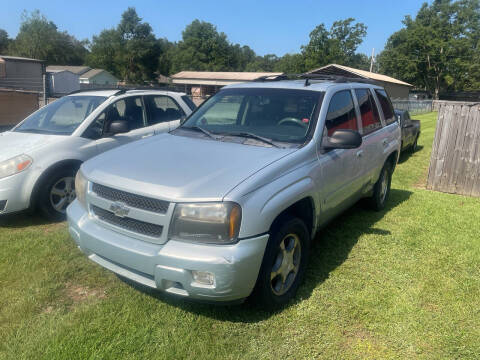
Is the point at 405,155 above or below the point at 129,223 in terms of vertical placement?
below

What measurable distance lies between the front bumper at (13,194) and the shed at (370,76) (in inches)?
1245

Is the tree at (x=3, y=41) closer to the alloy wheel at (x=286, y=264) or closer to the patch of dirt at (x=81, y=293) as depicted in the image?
the patch of dirt at (x=81, y=293)

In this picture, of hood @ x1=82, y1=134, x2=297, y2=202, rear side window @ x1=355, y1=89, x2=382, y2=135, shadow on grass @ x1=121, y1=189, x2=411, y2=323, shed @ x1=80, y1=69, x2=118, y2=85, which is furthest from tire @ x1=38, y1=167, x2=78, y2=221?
shed @ x1=80, y1=69, x2=118, y2=85

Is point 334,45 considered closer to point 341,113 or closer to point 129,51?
point 129,51

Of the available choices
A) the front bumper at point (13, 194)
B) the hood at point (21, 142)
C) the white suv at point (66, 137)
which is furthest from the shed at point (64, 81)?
the front bumper at point (13, 194)

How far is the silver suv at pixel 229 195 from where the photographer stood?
2570 millimetres

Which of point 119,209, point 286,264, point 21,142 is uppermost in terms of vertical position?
point 21,142

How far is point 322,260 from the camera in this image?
4.13m

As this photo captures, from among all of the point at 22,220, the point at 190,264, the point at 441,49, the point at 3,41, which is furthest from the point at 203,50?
the point at 190,264

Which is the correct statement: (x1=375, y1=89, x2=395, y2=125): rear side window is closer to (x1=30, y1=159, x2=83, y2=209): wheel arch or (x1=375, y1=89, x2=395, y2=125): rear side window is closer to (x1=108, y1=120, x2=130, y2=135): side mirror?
(x1=108, y1=120, x2=130, y2=135): side mirror

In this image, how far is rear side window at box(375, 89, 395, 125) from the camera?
5.55 metres

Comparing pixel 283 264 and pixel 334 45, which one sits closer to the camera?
pixel 283 264

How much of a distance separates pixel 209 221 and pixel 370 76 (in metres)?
36.5

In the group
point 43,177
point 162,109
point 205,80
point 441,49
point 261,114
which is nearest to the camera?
point 261,114
